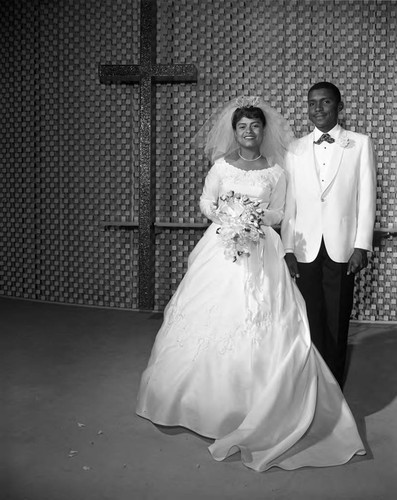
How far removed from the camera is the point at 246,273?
9.91 feet

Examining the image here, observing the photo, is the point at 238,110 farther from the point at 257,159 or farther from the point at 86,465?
the point at 86,465

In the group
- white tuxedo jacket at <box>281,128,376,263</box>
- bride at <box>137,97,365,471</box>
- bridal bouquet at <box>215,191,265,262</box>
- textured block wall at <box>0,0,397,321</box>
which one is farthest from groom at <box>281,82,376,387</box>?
textured block wall at <box>0,0,397,321</box>

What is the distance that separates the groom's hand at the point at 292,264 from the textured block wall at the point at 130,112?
2200 millimetres

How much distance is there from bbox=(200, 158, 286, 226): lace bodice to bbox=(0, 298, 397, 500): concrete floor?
1224 millimetres

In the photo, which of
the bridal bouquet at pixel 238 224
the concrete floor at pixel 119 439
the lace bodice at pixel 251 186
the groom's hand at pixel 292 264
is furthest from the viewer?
the groom's hand at pixel 292 264

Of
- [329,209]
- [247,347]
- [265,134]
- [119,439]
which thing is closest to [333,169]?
[329,209]

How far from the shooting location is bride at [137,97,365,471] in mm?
2678

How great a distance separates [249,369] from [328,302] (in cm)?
84

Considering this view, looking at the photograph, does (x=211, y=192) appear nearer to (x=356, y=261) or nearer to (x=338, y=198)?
(x=338, y=198)

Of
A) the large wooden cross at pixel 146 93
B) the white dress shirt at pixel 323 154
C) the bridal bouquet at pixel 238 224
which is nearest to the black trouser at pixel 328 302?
the white dress shirt at pixel 323 154

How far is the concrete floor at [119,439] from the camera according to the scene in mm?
2330

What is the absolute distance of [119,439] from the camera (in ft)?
9.27

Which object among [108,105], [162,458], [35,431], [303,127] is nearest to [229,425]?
[162,458]

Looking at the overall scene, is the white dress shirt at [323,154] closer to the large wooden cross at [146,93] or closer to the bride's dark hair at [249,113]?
the bride's dark hair at [249,113]
